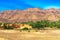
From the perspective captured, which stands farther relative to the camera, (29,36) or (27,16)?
(27,16)

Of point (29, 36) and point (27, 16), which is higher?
point (27, 16)

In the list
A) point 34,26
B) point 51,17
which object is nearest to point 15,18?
point 51,17

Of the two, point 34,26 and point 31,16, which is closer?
point 34,26

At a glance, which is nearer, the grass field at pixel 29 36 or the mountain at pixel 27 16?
the grass field at pixel 29 36

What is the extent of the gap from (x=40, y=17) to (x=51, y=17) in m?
10.2

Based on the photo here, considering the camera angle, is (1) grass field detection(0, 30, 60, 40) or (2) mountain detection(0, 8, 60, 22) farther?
(2) mountain detection(0, 8, 60, 22)

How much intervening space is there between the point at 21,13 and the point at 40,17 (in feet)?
60.2

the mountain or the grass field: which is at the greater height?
the mountain

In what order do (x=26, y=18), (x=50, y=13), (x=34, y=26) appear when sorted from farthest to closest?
(x=50, y=13)
(x=26, y=18)
(x=34, y=26)

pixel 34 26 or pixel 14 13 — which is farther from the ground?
pixel 14 13

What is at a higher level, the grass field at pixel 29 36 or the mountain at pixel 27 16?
the mountain at pixel 27 16

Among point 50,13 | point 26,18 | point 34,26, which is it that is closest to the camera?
point 34,26

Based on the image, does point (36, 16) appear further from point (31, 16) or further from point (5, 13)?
point (5, 13)

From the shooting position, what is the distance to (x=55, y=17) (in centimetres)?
18600
